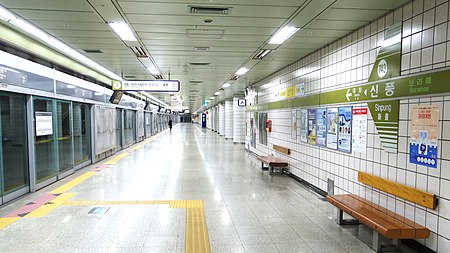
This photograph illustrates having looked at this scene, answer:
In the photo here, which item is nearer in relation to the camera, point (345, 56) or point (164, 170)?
point (345, 56)

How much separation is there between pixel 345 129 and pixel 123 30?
414cm

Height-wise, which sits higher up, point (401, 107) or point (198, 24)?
point (198, 24)

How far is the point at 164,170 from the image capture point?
792 cm

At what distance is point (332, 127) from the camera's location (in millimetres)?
5207

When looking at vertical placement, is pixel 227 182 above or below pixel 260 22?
below

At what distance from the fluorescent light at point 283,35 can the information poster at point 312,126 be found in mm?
1693

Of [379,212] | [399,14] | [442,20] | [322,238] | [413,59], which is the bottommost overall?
[322,238]

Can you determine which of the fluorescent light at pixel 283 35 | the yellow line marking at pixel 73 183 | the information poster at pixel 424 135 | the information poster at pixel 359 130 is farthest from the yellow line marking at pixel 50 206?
the information poster at pixel 424 135

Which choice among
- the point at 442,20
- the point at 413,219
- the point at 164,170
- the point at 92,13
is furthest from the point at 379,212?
the point at 164,170

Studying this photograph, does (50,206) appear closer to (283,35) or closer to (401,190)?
(283,35)

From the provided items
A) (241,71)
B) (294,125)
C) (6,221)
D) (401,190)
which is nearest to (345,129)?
(401,190)

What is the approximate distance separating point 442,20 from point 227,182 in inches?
192

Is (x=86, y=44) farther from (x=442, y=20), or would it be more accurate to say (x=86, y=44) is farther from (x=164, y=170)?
(x=442, y=20)

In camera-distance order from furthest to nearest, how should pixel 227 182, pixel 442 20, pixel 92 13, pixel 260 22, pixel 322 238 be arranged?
pixel 227 182
pixel 260 22
pixel 92 13
pixel 322 238
pixel 442 20
